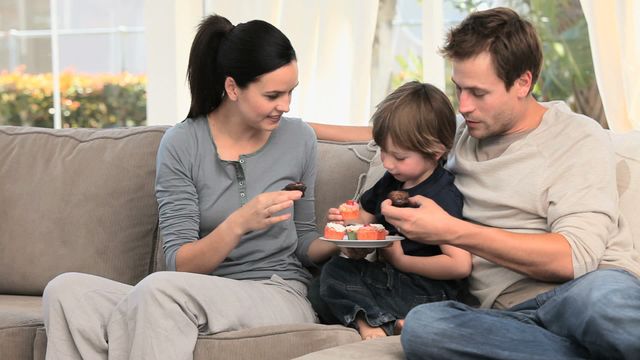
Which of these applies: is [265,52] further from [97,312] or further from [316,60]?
[316,60]

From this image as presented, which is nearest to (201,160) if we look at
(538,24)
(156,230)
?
(156,230)

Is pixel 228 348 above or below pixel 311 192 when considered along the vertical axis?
below

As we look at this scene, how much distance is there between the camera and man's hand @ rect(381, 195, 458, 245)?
6.81 feet

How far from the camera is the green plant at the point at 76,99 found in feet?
17.6

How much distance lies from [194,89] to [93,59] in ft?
9.34

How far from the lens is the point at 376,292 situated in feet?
7.60

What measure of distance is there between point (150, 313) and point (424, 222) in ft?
2.00

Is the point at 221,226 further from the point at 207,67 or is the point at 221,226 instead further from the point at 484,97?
the point at 484,97

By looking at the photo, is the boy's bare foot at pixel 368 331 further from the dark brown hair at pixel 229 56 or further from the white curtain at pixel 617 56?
the white curtain at pixel 617 56

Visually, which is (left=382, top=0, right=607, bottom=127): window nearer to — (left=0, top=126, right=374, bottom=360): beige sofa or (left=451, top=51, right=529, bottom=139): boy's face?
(left=0, top=126, right=374, bottom=360): beige sofa

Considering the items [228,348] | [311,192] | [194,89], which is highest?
[194,89]

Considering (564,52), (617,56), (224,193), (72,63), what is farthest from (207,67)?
(72,63)

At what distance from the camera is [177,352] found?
213 centimetres

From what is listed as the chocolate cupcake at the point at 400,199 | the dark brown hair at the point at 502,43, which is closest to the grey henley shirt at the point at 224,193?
the chocolate cupcake at the point at 400,199
